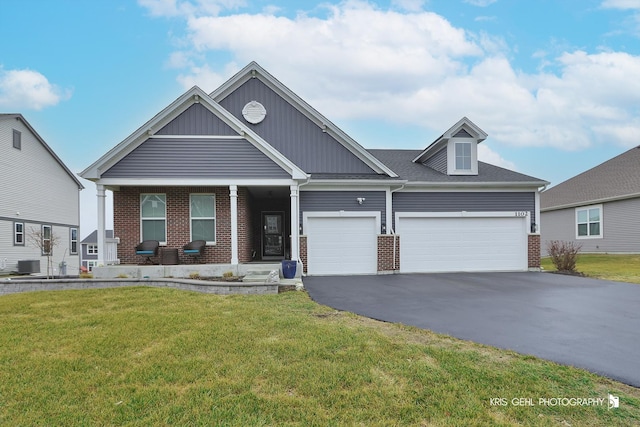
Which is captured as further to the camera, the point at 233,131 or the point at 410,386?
the point at 233,131

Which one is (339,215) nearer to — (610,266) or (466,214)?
(466,214)

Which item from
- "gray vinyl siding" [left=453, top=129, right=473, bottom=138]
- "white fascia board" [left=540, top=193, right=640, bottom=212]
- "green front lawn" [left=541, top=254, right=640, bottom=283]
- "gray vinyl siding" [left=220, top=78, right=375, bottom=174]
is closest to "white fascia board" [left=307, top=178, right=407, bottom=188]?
"gray vinyl siding" [left=220, top=78, right=375, bottom=174]

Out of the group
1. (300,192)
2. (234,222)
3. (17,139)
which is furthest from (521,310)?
(17,139)

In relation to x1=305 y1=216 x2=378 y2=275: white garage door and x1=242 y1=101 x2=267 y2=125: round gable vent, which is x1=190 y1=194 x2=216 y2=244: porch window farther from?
x1=242 y1=101 x2=267 y2=125: round gable vent

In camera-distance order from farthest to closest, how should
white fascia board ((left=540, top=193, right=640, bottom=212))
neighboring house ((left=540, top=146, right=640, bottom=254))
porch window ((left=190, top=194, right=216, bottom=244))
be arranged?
neighboring house ((left=540, top=146, right=640, bottom=254)), white fascia board ((left=540, top=193, right=640, bottom=212)), porch window ((left=190, top=194, right=216, bottom=244))

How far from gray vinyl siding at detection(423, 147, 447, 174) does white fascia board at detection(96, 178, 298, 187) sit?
6908mm

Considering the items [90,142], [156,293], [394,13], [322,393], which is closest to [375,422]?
[322,393]

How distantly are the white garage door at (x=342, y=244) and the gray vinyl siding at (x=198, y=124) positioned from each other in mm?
4269

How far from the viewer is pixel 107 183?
420 inches

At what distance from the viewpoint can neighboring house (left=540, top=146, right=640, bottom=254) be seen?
62.7ft

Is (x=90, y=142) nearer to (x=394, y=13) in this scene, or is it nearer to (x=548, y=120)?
(x=394, y=13)

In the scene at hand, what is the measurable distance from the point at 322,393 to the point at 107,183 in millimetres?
10026

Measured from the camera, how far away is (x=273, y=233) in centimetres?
1556

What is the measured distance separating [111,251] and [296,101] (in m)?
8.34
